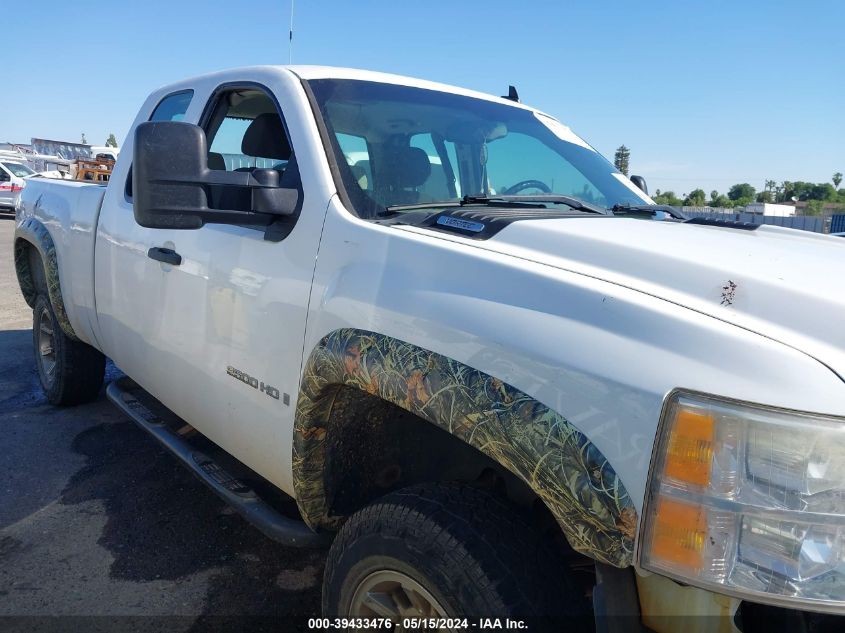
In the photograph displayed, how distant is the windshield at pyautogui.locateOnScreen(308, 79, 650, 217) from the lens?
7.43ft

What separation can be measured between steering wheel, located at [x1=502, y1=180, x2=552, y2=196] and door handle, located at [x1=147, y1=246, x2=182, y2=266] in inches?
53.4

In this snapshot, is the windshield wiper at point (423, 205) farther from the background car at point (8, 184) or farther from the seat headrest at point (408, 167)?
the background car at point (8, 184)

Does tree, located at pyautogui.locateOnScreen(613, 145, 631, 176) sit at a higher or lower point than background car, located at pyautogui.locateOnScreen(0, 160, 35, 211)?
higher

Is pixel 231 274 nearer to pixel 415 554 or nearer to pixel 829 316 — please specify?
pixel 415 554

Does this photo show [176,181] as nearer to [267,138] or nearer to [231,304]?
[231,304]

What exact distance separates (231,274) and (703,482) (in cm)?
173

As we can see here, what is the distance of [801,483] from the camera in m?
1.16

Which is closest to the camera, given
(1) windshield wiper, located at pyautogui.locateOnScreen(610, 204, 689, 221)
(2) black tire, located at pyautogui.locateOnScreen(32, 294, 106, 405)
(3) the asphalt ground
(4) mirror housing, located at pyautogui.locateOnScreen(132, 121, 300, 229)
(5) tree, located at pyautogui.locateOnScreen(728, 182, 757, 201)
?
(4) mirror housing, located at pyautogui.locateOnScreen(132, 121, 300, 229)

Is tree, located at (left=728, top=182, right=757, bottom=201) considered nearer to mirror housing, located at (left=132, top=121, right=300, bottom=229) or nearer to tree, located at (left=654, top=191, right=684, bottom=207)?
tree, located at (left=654, top=191, right=684, bottom=207)

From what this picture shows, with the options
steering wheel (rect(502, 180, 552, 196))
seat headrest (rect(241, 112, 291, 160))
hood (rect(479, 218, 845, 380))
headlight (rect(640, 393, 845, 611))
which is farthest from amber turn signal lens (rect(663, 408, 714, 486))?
seat headrest (rect(241, 112, 291, 160))

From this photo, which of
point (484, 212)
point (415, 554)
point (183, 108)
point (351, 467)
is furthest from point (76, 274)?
point (415, 554)

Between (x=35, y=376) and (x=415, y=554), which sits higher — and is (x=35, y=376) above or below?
below

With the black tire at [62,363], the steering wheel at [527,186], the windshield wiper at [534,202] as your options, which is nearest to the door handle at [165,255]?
the windshield wiper at [534,202]

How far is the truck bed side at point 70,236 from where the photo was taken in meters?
3.66
